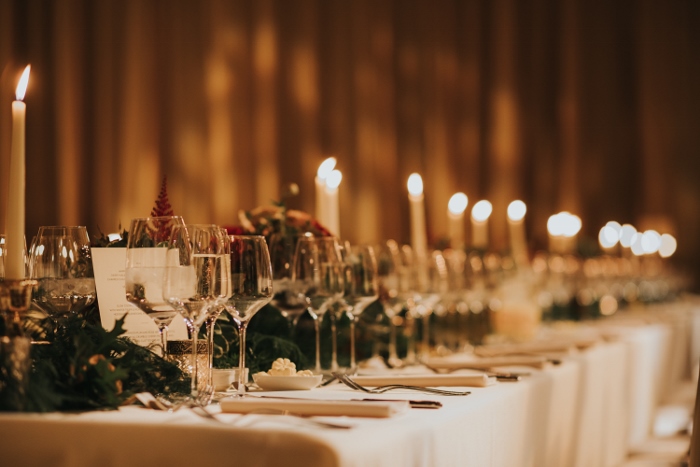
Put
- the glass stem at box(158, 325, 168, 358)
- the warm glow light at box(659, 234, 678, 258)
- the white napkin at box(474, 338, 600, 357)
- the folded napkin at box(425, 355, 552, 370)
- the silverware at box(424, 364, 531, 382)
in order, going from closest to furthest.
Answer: the glass stem at box(158, 325, 168, 358), the silverware at box(424, 364, 531, 382), the folded napkin at box(425, 355, 552, 370), the white napkin at box(474, 338, 600, 357), the warm glow light at box(659, 234, 678, 258)

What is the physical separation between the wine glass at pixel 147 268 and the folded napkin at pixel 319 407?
0.20 meters

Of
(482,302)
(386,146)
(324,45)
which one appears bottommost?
(482,302)

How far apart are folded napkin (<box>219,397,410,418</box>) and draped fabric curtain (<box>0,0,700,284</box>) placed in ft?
7.21

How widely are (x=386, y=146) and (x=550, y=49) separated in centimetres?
265

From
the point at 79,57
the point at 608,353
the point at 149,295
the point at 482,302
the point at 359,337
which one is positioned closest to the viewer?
the point at 149,295

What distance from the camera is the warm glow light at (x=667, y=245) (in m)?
9.74

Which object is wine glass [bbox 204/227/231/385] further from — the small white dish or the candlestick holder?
the candlestick holder

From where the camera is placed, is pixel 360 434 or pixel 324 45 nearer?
pixel 360 434

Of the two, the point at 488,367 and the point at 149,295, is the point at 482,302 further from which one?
the point at 149,295

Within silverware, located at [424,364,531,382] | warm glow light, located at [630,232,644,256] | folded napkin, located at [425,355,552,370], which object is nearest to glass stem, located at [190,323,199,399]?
silverware, located at [424,364,531,382]

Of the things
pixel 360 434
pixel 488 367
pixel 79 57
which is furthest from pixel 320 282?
pixel 79 57

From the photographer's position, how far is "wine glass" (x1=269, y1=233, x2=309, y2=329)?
1.95m

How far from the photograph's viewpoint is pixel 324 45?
8.74 m

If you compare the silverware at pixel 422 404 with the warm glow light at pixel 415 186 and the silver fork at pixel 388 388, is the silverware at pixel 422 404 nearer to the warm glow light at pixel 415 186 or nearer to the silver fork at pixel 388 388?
the silver fork at pixel 388 388
